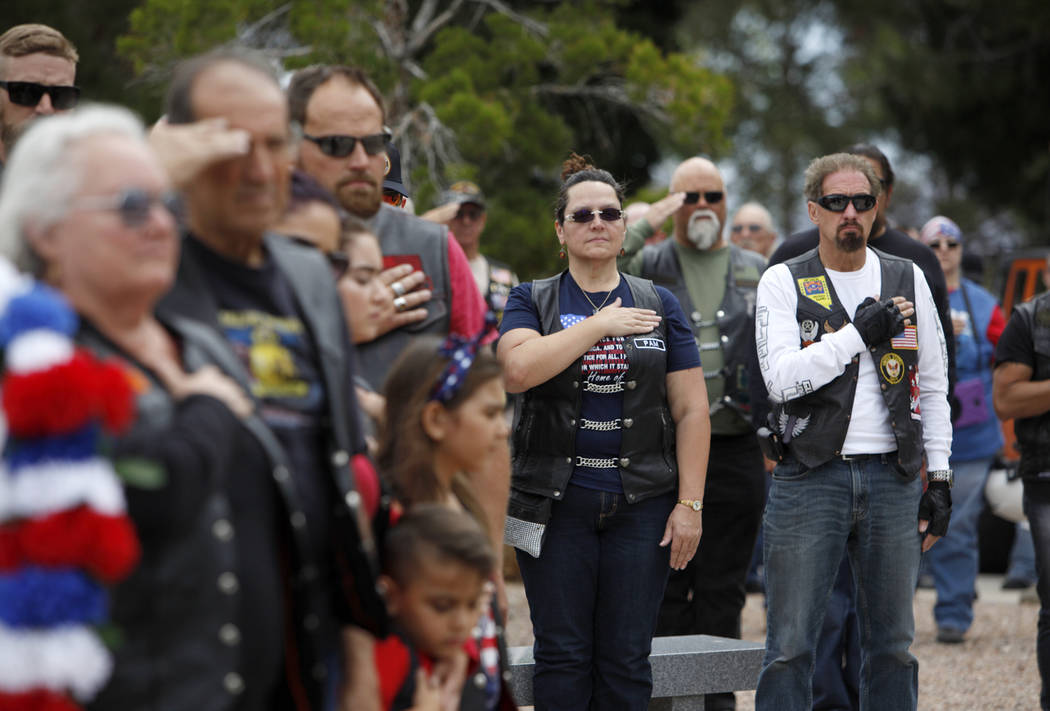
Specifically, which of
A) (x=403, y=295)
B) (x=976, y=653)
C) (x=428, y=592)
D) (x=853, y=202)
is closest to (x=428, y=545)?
(x=428, y=592)

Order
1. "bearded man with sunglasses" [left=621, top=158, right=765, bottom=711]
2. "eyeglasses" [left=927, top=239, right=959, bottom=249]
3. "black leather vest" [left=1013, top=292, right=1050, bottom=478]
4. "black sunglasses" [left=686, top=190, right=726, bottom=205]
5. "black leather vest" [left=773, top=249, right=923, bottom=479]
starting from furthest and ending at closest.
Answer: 1. "eyeglasses" [left=927, top=239, right=959, bottom=249]
2. "black sunglasses" [left=686, top=190, right=726, bottom=205]
3. "bearded man with sunglasses" [left=621, top=158, right=765, bottom=711]
4. "black leather vest" [left=1013, top=292, right=1050, bottom=478]
5. "black leather vest" [left=773, top=249, right=923, bottom=479]

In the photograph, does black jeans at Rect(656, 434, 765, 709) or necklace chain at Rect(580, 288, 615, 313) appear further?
black jeans at Rect(656, 434, 765, 709)

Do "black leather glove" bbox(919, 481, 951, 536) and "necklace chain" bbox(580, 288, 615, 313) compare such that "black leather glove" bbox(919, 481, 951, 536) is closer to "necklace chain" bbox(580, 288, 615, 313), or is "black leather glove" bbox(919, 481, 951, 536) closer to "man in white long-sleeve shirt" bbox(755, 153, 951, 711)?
"man in white long-sleeve shirt" bbox(755, 153, 951, 711)

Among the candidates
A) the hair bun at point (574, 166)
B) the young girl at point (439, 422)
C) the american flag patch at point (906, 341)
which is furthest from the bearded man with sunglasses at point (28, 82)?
the american flag patch at point (906, 341)

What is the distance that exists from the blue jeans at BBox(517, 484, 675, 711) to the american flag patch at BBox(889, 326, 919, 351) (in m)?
0.99

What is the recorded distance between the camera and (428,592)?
8.88ft

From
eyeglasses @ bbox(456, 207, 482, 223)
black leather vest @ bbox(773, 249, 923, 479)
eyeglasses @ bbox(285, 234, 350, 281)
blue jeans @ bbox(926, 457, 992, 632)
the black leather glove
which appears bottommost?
blue jeans @ bbox(926, 457, 992, 632)

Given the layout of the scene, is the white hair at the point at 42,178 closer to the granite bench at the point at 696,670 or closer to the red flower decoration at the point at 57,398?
the red flower decoration at the point at 57,398

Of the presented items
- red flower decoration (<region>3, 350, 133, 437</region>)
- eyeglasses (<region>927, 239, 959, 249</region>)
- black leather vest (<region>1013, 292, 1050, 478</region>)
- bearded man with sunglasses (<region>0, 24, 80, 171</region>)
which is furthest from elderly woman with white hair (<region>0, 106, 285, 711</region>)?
eyeglasses (<region>927, 239, 959, 249</region>)

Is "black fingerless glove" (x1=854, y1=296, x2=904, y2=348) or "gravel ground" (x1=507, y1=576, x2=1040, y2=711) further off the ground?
"black fingerless glove" (x1=854, y1=296, x2=904, y2=348)

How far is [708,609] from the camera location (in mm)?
5895

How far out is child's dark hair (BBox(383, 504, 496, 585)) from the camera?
2.71 meters

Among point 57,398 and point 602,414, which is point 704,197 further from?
point 57,398

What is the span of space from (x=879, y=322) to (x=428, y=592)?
2.24 m
